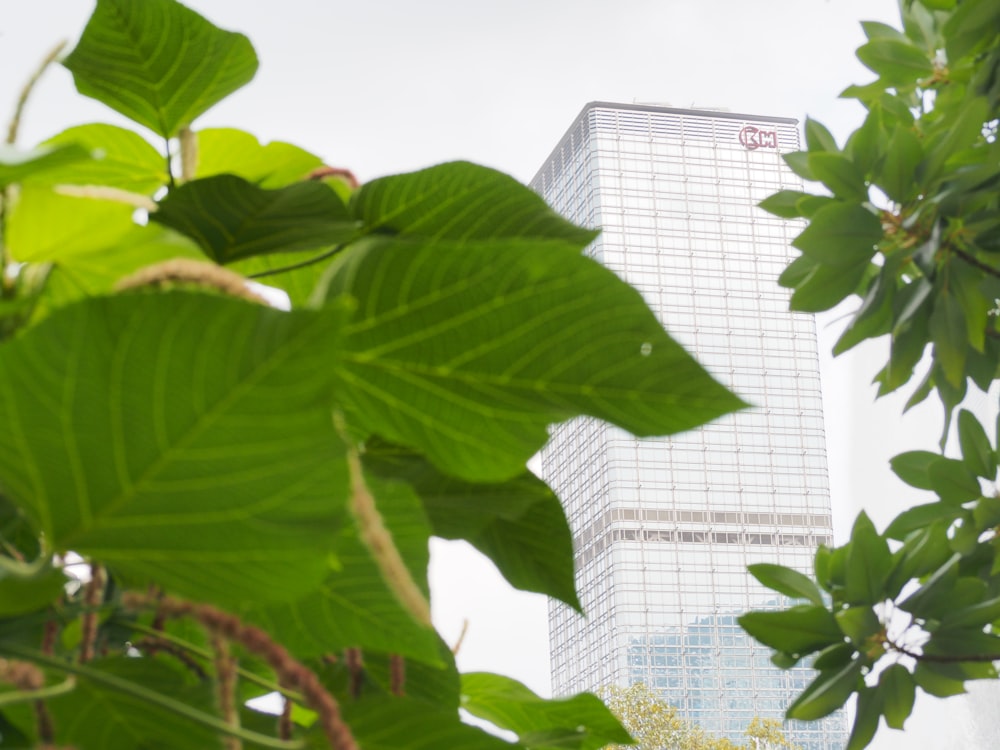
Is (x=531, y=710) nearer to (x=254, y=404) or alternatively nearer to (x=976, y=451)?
(x=254, y=404)

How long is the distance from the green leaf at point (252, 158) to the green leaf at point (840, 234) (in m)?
0.54

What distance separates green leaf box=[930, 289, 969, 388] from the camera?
655mm

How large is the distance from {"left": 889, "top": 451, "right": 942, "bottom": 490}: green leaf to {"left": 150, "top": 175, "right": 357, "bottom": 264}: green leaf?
0.66m

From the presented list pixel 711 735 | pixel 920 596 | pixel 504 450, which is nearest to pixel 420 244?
pixel 504 450

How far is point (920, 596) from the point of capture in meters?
0.61

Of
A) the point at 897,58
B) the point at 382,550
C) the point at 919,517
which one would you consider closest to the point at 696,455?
the point at 897,58

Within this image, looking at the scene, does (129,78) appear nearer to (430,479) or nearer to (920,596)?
(430,479)

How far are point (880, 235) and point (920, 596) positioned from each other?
9.5 inches

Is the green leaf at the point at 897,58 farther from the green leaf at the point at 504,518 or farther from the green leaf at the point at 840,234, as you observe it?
the green leaf at the point at 504,518

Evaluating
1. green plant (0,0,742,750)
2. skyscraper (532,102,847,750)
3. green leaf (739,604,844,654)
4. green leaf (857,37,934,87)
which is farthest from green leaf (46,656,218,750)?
skyscraper (532,102,847,750)

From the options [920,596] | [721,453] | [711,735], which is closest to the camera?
[920,596]

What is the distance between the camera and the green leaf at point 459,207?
135 mm

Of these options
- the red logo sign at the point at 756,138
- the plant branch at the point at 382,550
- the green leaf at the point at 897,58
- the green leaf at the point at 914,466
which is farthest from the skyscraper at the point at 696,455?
the plant branch at the point at 382,550

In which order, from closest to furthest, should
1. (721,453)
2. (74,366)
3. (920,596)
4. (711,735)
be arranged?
(74,366) → (920,596) → (711,735) → (721,453)
